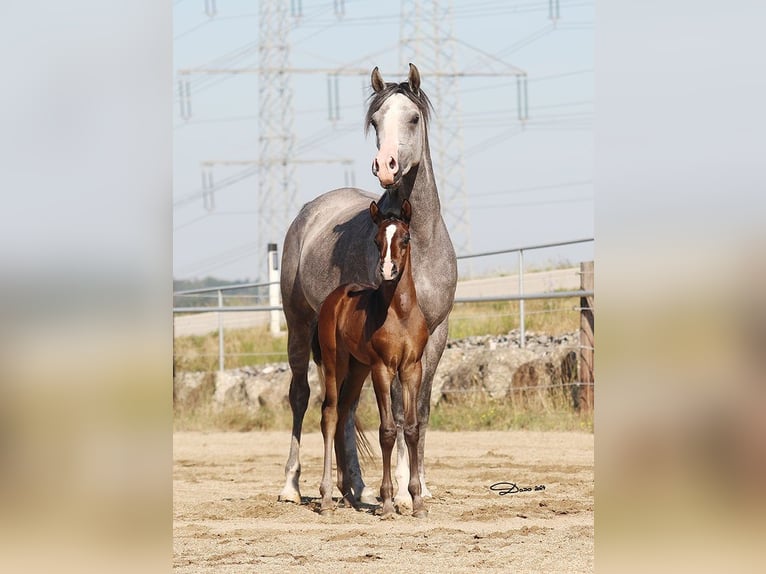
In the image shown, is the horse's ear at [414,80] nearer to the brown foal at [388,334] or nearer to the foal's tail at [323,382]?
the brown foal at [388,334]

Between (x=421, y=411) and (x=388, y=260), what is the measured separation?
1609 millimetres

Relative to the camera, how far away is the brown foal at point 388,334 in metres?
6.05

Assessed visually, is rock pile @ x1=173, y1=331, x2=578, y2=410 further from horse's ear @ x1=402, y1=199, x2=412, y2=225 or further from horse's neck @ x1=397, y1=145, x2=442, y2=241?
horse's ear @ x1=402, y1=199, x2=412, y2=225

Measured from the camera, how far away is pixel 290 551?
5.19 metres

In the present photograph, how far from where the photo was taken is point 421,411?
283 inches

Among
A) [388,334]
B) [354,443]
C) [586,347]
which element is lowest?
[354,443]

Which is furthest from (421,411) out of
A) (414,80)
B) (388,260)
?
(414,80)

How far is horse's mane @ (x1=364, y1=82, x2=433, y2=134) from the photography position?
6430 millimetres

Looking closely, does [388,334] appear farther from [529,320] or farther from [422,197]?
[529,320]

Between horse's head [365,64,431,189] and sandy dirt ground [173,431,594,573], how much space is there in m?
1.99

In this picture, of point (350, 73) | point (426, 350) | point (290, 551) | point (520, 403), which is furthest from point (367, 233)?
point (350, 73)
